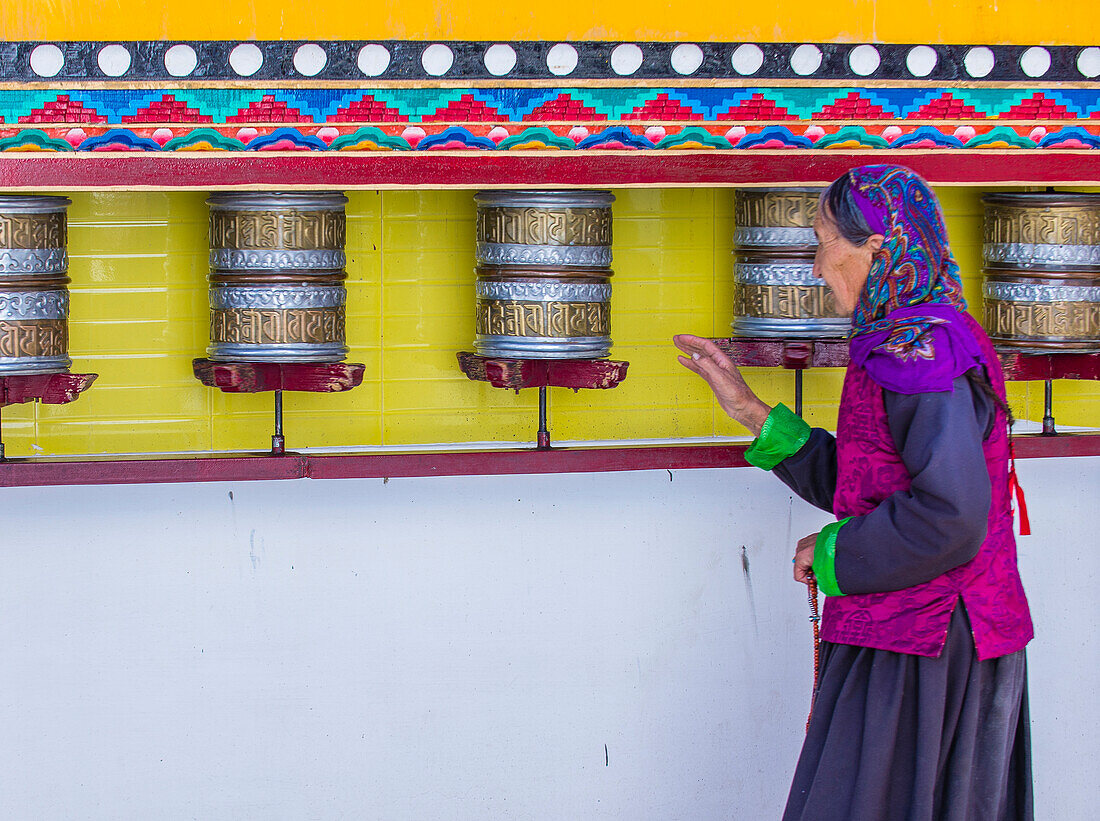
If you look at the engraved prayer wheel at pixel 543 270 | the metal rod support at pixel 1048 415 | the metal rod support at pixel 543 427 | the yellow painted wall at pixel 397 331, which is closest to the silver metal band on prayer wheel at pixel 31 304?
the yellow painted wall at pixel 397 331

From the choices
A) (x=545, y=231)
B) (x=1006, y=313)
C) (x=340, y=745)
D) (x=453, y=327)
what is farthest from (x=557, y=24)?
(x=340, y=745)

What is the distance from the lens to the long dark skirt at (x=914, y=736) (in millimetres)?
1488

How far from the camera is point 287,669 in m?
2.21

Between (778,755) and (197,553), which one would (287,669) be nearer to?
(197,553)

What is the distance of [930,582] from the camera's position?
1.50 m

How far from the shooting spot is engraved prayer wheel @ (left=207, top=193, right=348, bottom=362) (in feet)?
6.33

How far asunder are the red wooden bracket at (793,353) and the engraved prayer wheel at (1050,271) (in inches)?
12.8

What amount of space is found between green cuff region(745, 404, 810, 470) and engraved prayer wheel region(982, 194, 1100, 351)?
58 cm

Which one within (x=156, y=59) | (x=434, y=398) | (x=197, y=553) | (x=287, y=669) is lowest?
(x=287, y=669)

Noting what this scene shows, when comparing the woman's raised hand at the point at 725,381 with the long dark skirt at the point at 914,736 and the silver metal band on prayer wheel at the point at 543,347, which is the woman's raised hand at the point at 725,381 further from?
the long dark skirt at the point at 914,736

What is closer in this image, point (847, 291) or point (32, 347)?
point (847, 291)

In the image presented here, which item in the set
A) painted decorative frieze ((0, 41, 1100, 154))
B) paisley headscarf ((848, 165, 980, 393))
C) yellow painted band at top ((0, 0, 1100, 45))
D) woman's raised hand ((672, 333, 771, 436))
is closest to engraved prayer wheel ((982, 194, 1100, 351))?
painted decorative frieze ((0, 41, 1100, 154))

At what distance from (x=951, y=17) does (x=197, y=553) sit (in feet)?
5.21

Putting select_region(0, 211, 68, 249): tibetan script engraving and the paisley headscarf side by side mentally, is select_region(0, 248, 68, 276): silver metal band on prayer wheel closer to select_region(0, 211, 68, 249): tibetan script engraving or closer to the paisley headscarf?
select_region(0, 211, 68, 249): tibetan script engraving
